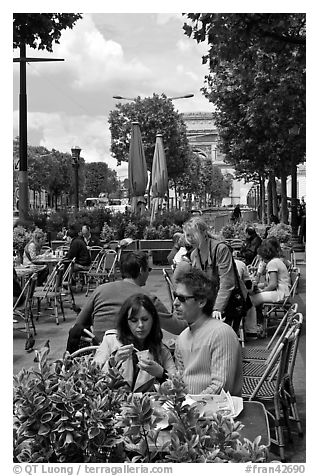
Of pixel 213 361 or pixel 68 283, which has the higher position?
pixel 213 361

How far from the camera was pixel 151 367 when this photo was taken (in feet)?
10.0

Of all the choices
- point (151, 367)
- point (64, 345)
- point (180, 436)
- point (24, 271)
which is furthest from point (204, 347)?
point (24, 271)

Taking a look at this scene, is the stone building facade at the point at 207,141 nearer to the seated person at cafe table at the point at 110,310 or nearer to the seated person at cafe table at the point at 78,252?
the seated person at cafe table at the point at 78,252

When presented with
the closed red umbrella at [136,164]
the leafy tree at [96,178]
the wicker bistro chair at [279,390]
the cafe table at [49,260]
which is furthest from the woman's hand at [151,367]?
the leafy tree at [96,178]

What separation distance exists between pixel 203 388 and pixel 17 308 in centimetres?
521

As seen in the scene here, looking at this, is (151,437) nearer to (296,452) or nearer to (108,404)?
(108,404)

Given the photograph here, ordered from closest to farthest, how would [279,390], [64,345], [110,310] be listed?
[279,390] < [110,310] < [64,345]

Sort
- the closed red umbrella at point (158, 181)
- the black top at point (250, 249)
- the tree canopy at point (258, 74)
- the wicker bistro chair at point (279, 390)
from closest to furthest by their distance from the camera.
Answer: the wicker bistro chair at point (279, 390) → the tree canopy at point (258, 74) → the black top at point (250, 249) → the closed red umbrella at point (158, 181)

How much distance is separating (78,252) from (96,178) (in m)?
77.7

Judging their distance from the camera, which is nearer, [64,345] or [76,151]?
[64,345]

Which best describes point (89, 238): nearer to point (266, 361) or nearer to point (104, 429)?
point (266, 361)

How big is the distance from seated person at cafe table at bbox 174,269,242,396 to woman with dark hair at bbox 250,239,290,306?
4224 mm

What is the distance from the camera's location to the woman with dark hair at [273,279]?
757cm

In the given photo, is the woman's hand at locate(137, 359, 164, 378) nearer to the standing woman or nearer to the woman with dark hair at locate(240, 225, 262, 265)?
the standing woman
